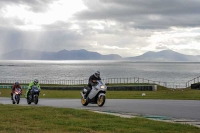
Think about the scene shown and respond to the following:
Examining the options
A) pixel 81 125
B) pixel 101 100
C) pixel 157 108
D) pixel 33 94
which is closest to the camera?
pixel 81 125

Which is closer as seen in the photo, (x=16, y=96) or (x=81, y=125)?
(x=81, y=125)

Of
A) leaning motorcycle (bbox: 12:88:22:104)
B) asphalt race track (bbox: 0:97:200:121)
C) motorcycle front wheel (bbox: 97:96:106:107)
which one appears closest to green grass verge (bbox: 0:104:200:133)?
asphalt race track (bbox: 0:97:200:121)

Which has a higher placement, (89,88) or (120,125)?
(89,88)

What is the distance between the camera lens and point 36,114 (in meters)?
12.4

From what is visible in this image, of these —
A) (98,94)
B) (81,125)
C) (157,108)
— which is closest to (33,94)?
(98,94)

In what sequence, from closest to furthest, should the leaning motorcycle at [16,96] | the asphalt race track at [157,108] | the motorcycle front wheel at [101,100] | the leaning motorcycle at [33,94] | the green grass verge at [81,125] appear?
the green grass verge at [81,125]
the asphalt race track at [157,108]
the motorcycle front wheel at [101,100]
the leaning motorcycle at [33,94]
the leaning motorcycle at [16,96]

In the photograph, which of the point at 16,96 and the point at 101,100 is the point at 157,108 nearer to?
the point at 101,100

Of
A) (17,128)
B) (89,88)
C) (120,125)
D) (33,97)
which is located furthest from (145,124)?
(33,97)

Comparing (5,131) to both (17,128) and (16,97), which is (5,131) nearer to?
(17,128)

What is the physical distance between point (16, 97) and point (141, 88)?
22571mm

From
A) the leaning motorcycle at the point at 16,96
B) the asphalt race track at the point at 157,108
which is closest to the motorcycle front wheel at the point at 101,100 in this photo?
the asphalt race track at the point at 157,108

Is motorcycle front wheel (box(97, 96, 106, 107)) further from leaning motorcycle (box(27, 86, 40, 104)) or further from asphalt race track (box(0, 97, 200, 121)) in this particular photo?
leaning motorcycle (box(27, 86, 40, 104))

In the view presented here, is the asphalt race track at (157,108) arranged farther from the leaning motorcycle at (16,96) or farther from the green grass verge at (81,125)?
the leaning motorcycle at (16,96)

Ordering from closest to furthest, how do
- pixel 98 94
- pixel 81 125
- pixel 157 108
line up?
pixel 81 125
pixel 157 108
pixel 98 94
